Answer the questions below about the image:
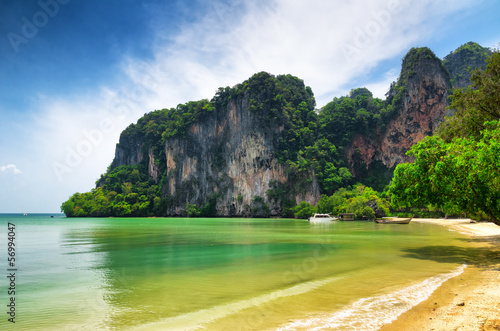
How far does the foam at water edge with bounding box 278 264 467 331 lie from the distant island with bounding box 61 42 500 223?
170ft

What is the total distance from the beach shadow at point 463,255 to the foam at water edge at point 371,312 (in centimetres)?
476

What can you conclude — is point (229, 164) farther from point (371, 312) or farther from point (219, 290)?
point (371, 312)

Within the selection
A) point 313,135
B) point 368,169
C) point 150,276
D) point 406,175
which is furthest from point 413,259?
point 368,169

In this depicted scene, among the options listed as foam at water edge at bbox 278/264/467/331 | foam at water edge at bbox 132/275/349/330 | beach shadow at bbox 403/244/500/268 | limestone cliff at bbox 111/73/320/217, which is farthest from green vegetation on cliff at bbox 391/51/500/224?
limestone cliff at bbox 111/73/320/217

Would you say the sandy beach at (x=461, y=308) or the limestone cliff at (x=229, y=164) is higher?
the limestone cliff at (x=229, y=164)

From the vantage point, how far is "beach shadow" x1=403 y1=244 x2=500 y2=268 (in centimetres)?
1100

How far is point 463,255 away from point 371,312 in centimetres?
953

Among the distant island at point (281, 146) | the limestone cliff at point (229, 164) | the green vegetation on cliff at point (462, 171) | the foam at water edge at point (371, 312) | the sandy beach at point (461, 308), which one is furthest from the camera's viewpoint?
the limestone cliff at point (229, 164)

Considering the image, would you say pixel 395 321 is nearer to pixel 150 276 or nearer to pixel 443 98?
pixel 150 276

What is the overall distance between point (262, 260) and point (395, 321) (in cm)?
714

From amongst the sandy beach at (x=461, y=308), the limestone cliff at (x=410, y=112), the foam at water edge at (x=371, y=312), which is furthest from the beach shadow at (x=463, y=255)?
the limestone cliff at (x=410, y=112)

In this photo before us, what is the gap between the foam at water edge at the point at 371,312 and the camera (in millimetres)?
5180

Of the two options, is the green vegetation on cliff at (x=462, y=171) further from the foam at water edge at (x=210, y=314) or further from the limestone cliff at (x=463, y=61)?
the limestone cliff at (x=463, y=61)

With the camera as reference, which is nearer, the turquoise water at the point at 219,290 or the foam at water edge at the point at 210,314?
the foam at water edge at the point at 210,314
